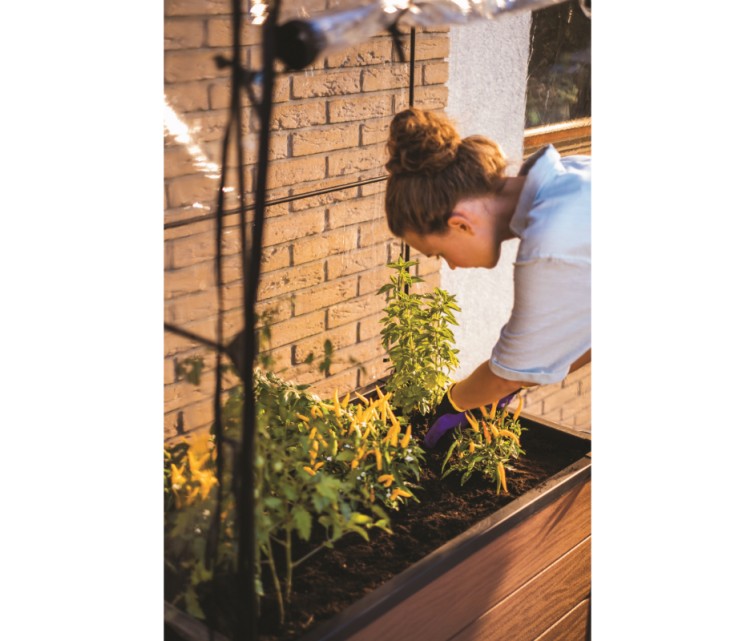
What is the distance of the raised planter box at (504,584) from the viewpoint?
5.49 ft

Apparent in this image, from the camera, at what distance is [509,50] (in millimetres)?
2014

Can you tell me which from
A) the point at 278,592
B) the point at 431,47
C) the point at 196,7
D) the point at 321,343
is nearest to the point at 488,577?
the point at 278,592

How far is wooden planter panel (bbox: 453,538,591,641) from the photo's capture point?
1.98m

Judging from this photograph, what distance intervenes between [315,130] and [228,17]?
0.35 meters

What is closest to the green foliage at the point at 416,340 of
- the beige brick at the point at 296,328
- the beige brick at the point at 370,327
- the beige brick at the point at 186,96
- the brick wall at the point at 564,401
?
the beige brick at the point at 370,327

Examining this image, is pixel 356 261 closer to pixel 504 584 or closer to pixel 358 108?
pixel 358 108

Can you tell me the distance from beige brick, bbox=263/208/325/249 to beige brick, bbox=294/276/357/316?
0.08 meters

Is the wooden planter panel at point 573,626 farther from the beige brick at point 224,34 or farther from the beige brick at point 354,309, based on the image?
the beige brick at point 224,34

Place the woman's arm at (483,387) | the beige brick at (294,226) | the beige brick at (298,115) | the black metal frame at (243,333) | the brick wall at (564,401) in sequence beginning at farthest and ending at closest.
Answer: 1. the brick wall at (564,401)
2. the woman's arm at (483,387)
3. the beige brick at (294,226)
4. the beige brick at (298,115)
5. the black metal frame at (243,333)

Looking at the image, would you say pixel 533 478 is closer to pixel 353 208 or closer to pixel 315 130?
pixel 353 208

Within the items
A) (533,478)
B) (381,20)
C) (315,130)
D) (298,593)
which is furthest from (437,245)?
(298,593)

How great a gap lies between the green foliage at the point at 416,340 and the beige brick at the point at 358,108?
371mm

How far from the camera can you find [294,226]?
187cm

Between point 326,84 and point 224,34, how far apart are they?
316mm
